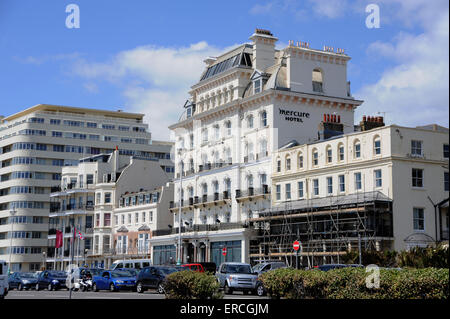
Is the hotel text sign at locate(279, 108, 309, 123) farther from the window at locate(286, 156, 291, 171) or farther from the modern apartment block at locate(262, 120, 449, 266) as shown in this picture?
the modern apartment block at locate(262, 120, 449, 266)

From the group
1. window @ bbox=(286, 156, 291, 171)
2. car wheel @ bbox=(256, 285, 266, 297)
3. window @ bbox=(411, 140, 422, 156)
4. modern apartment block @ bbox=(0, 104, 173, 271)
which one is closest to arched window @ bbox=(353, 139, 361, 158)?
window @ bbox=(411, 140, 422, 156)

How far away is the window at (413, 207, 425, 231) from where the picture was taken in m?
50.7

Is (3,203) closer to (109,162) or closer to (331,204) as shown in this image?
(109,162)

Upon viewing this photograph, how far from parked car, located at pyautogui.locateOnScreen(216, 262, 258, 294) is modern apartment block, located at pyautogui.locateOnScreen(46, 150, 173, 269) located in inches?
1654

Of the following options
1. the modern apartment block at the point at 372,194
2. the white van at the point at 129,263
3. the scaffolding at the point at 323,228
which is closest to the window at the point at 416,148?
the modern apartment block at the point at 372,194

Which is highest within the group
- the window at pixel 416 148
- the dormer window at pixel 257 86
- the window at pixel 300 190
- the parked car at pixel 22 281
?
the dormer window at pixel 257 86

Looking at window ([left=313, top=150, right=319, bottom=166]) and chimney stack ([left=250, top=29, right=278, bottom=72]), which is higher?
chimney stack ([left=250, top=29, right=278, bottom=72])

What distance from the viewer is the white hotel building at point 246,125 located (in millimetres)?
63656

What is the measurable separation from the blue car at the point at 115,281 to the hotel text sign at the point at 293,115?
2507cm

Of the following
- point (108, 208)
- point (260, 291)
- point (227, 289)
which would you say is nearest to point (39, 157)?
point (108, 208)

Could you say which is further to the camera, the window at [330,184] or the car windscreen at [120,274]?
the window at [330,184]

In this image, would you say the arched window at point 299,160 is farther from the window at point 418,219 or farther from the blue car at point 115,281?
the blue car at point 115,281

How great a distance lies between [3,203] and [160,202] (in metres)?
47.6

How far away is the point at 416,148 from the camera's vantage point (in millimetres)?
51125
